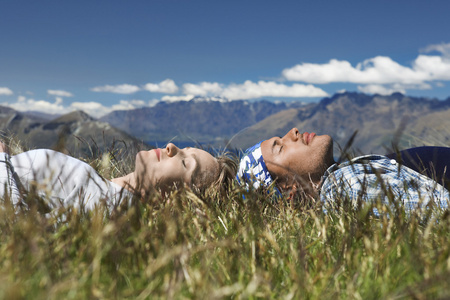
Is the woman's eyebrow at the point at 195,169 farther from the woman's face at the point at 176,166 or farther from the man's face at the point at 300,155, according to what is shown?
the man's face at the point at 300,155

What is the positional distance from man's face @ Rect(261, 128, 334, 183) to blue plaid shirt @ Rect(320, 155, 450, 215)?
0.35 meters

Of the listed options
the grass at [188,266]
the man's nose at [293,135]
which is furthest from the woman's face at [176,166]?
the grass at [188,266]

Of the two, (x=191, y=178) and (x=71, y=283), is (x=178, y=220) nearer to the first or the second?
(x=71, y=283)

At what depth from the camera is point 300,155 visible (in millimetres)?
4852

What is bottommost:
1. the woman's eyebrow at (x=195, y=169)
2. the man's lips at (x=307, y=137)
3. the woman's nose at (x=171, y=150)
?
the woman's eyebrow at (x=195, y=169)

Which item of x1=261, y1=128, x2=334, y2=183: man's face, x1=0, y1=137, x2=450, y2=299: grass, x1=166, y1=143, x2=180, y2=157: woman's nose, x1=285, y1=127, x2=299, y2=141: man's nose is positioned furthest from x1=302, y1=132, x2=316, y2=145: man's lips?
x1=0, y1=137, x2=450, y2=299: grass

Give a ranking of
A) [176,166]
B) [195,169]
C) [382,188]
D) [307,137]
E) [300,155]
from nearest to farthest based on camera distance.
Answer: [382,188] → [176,166] → [195,169] → [300,155] → [307,137]

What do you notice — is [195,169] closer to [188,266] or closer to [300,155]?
[300,155]

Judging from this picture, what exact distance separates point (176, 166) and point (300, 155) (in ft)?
5.11

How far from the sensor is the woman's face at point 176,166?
446 centimetres

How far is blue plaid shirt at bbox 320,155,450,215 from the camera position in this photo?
7.15 ft

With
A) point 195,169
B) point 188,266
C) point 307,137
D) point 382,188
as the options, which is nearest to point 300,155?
point 307,137

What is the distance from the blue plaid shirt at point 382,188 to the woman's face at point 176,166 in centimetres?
140

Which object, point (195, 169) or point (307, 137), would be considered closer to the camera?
point (195, 169)
